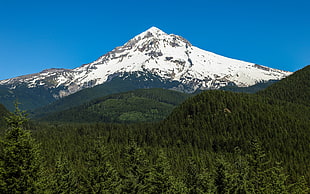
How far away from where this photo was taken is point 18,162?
36.0 metres

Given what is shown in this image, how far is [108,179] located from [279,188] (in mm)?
37270

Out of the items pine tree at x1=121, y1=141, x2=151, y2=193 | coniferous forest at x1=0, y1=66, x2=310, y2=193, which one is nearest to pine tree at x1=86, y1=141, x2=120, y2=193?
coniferous forest at x1=0, y1=66, x2=310, y2=193

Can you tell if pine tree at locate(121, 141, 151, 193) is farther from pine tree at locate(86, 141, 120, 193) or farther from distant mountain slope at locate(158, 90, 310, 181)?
distant mountain slope at locate(158, 90, 310, 181)

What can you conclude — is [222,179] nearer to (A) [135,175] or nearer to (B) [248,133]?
(A) [135,175]

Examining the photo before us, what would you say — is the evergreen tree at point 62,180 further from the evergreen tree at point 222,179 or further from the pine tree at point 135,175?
the evergreen tree at point 222,179

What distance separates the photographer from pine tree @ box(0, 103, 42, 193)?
34938 mm

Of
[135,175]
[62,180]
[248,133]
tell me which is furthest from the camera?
[248,133]

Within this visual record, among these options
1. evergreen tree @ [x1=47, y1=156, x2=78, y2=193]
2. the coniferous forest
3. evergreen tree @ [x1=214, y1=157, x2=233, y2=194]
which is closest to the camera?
the coniferous forest

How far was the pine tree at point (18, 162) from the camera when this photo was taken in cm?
3494


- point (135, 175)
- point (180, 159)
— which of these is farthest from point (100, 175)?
point (180, 159)

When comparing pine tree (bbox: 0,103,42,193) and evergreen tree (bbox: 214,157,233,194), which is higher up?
pine tree (bbox: 0,103,42,193)

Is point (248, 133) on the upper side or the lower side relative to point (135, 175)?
upper

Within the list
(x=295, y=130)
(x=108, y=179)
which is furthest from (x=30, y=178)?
(x=295, y=130)

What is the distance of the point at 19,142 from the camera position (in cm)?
3591
